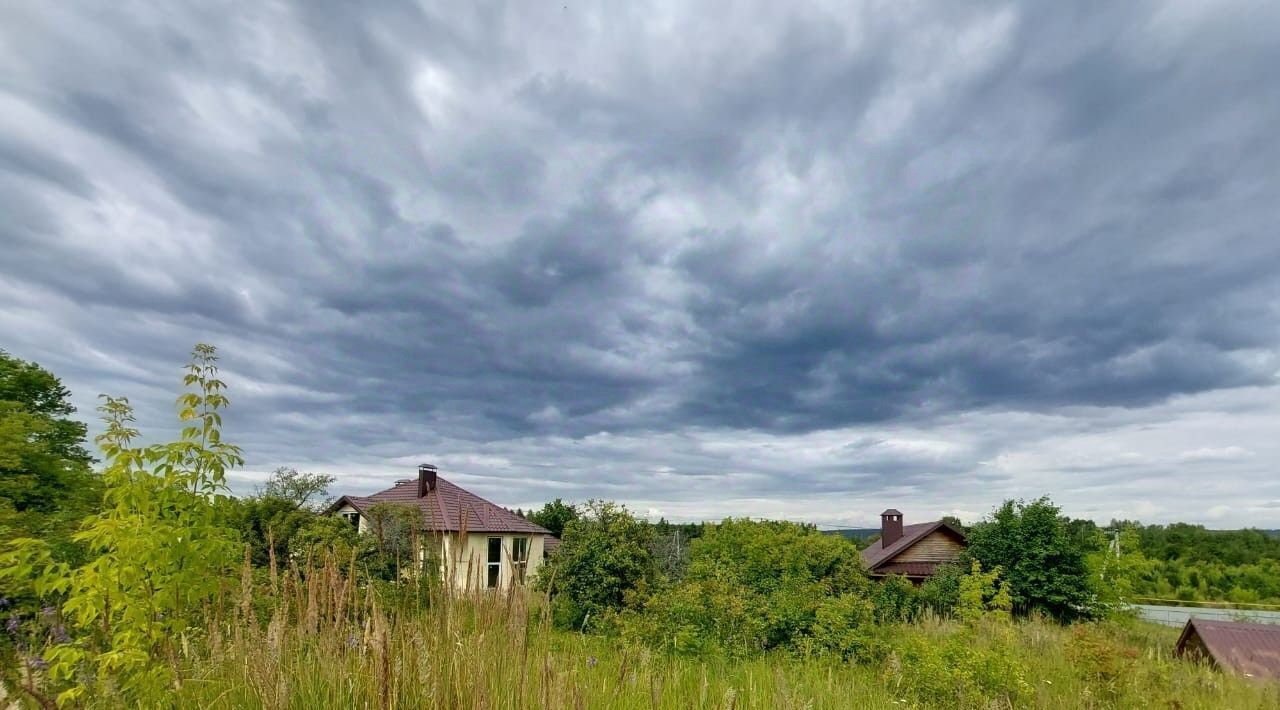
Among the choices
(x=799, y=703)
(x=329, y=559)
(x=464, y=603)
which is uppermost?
(x=329, y=559)

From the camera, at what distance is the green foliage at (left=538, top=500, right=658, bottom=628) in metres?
13.1

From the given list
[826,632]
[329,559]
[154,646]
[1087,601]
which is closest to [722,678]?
[826,632]

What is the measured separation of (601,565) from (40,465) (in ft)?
36.6

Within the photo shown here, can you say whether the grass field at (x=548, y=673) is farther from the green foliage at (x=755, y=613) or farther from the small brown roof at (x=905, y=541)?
the small brown roof at (x=905, y=541)

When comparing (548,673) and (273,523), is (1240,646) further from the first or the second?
(273,523)

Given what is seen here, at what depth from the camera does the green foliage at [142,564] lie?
12.5 feet

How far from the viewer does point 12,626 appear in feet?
18.1

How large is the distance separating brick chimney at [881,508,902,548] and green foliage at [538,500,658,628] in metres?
28.8

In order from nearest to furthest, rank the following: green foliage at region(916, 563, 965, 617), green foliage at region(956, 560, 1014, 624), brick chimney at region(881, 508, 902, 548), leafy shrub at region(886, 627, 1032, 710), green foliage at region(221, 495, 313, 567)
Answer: leafy shrub at region(886, 627, 1032, 710)
green foliage at region(956, 560, 1014, 624)
green foliage at region(221, 495, 313, 567)
green foliage at region(916, 563, 965, 617)
brick chimney at region(881, 508, 902, 548)

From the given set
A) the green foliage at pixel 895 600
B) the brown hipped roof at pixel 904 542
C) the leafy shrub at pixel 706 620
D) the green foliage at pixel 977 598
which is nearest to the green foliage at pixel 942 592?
the green foliage at pixel 895 600

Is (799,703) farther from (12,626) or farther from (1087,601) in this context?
(1087,601)

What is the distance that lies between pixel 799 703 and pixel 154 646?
12.7 ft

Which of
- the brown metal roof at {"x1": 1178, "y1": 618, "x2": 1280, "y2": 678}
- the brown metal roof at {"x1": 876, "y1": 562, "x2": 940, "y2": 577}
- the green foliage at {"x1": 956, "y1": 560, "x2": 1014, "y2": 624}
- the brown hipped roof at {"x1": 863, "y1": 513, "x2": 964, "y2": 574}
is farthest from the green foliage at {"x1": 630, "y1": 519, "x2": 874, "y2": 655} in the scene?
the brown hipped roof at {"x1": 863, "y1": 513, "x2": 964, "y2": 574}

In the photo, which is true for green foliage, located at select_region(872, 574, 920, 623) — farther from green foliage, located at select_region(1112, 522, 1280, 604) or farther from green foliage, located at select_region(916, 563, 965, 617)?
green foliage, located at select_region(1112, 522, 1280, 604)
